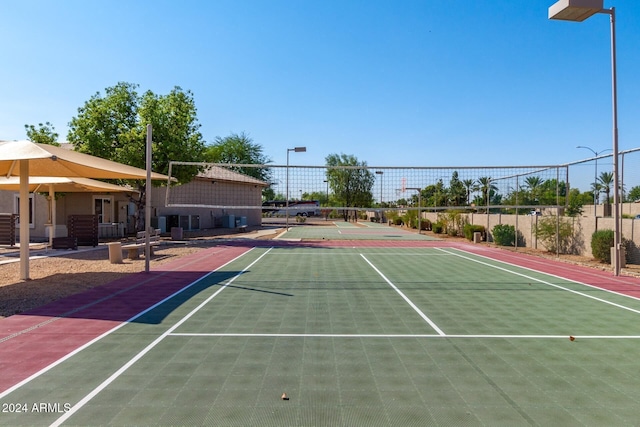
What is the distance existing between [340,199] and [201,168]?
4165 centimetres

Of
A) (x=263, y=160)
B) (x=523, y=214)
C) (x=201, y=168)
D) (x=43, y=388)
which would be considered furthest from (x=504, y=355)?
(x=263, y=160)

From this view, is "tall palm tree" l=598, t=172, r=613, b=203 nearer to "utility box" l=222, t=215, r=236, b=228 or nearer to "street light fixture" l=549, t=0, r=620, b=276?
"street light fixture" l=549, t=0, r=620, b=276

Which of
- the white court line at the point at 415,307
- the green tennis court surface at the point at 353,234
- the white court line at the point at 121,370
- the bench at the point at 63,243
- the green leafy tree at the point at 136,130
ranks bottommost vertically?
the white court line at the point at 415,307

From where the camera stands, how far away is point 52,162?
12.9 meters

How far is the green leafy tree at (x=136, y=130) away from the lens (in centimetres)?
2316

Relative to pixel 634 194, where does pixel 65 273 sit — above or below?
below

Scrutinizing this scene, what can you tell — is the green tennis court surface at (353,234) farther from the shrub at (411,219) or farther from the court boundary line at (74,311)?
the court boundary line at (74,311)

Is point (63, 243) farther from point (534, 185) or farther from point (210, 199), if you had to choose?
point (534, 185)

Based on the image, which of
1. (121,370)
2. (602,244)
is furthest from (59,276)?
(602,244)

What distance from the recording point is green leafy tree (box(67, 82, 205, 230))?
23.2m

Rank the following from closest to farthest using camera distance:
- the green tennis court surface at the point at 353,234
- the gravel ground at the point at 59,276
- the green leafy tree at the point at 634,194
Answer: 1. the gravel ground at the point at 59,276
2. the green leafy tree at the point at 634,194
3. the green tennis court surface at the point at 353,234

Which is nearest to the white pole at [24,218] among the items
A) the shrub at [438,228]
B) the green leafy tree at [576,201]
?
the green leafy tree at [576,201]

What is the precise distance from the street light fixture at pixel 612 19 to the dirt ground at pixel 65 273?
1526 millimetres

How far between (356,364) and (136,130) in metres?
21.9
